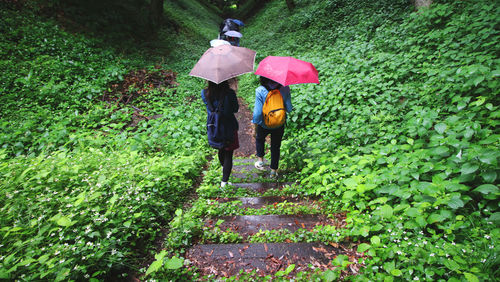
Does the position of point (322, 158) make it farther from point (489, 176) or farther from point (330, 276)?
point (330, 276)

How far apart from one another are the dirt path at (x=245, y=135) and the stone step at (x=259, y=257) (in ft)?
12.7

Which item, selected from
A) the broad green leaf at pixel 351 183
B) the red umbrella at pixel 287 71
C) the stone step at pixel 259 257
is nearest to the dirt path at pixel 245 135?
the red umbrella at pixel 287 71

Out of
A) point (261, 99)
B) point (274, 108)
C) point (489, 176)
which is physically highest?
point (261, 99)

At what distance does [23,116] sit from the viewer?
5.60 metres

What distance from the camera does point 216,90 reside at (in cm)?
330

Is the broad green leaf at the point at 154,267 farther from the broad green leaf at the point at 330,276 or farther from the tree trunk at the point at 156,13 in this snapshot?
the tree trunk at the point at 156,13

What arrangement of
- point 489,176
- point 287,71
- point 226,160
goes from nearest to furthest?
point 489,176
point 287,71
point 226,160

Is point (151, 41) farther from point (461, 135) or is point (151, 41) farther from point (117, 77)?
point (461, 135)

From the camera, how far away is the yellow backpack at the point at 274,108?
3.49 m

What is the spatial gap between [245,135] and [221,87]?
395cm

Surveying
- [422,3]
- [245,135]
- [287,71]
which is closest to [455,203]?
[287,71]

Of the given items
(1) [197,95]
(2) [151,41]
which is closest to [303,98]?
(1) [197,95]

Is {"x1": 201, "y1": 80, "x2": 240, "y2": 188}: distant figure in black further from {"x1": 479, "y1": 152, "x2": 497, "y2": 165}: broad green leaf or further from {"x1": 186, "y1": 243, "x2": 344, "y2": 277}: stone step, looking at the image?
{"x1": 479, "y1": 152, "x2": 497, "y2": 165}: broad green leaf

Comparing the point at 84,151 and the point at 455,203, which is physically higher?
the point at 455,203
